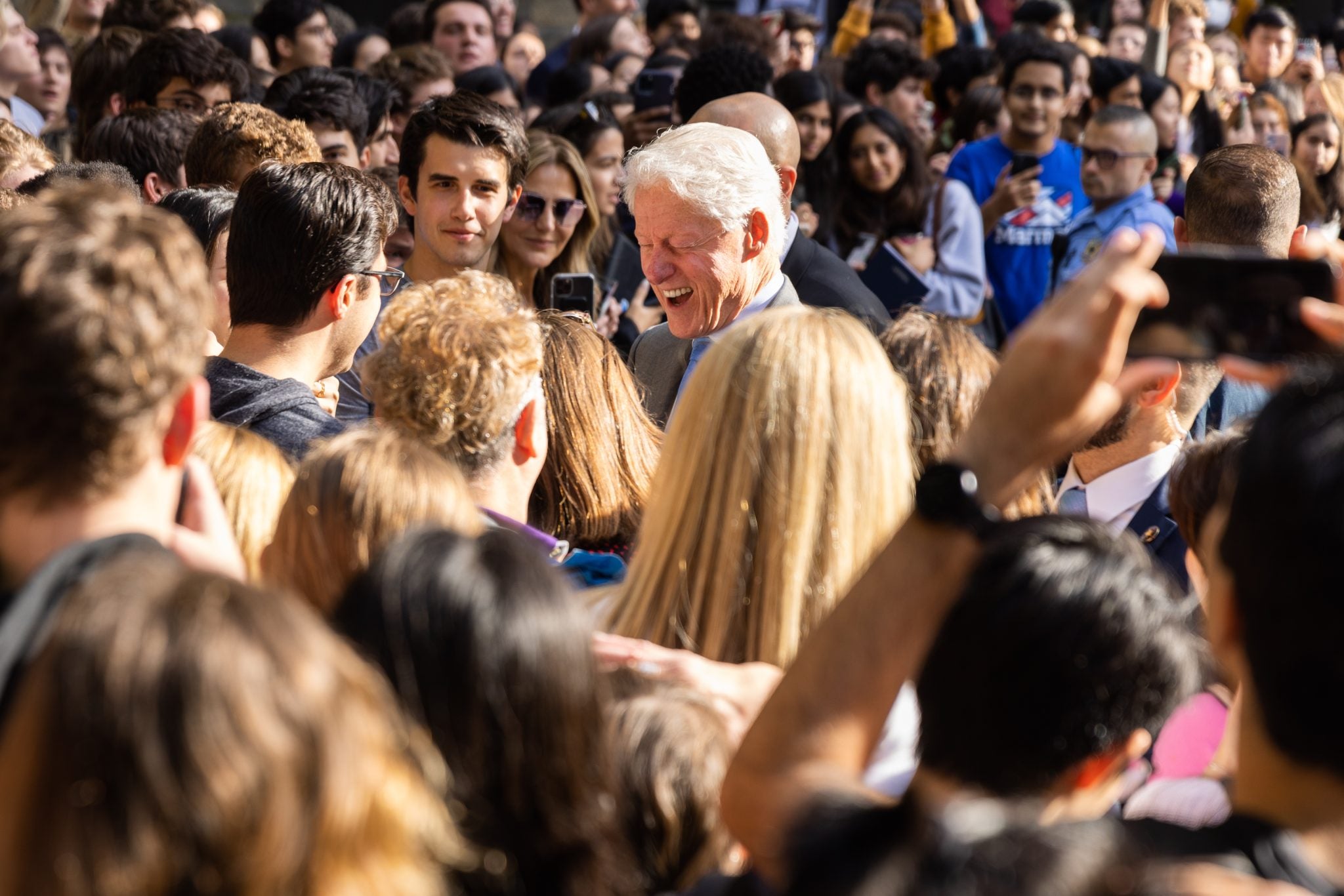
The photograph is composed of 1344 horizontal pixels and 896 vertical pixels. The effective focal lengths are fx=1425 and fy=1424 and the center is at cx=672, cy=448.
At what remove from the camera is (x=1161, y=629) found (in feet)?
5.36

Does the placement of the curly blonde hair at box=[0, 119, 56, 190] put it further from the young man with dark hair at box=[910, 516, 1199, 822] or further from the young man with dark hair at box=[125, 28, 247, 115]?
the young man with dark hair at box=[910, 516, 1199, 822]

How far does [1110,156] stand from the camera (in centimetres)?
665

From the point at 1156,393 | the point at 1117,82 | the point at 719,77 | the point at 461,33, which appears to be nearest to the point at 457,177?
the point at 719,77

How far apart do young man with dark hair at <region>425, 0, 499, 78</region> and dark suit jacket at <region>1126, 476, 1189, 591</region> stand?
639 centimetres

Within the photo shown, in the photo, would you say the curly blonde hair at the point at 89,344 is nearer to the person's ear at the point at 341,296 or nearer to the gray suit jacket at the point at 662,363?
the person's ear at the point at 341,296

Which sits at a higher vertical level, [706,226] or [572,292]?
[706,226]

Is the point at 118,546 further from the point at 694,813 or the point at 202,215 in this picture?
the point at 202,215

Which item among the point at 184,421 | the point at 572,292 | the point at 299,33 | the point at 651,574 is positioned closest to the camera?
the point at 184,421

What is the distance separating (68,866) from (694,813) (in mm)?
813

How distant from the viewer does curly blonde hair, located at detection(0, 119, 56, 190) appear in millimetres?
4945

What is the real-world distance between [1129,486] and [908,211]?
12.9 ft

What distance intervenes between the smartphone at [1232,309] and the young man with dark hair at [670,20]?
879 cm

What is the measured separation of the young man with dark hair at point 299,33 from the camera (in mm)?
8070

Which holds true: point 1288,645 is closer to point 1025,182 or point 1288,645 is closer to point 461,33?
point 1025,182
